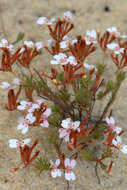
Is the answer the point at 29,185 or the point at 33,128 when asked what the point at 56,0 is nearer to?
the point at 33,128

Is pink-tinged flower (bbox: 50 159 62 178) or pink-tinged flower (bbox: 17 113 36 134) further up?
pink-tinged flower (bbox: 17 113 36 134)

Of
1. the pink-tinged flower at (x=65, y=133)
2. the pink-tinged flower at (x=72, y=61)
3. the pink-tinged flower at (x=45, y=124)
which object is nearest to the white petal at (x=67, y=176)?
the pink-tinged flower at (x=65, y=133)

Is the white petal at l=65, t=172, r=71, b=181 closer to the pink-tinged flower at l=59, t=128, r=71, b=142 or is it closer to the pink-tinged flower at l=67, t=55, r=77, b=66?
the pink-tinged flower at l=59, t=128, r=71, b=142

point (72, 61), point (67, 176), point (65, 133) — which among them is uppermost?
point (72, 61)

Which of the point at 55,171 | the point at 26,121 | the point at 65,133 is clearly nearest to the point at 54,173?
the point at 55,171

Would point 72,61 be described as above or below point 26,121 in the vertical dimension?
above

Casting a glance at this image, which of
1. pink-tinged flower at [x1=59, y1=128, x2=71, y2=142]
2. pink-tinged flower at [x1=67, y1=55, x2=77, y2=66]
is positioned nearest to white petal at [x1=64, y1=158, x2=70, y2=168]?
pink-tinged flower at [x1=59, y1=128, x2=71, y2=142]

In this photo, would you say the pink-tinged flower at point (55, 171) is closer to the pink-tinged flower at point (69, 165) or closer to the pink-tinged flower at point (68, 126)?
the pink-tinged flower at point (69, 165)

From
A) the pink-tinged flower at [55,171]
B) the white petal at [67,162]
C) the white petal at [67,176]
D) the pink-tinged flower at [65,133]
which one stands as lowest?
the white petal at [67,176]

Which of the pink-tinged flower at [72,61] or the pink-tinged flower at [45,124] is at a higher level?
the pink-tinged flower at [72,61]

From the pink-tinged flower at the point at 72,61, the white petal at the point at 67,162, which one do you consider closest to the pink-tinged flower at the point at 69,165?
the white petal at the point at 67,162

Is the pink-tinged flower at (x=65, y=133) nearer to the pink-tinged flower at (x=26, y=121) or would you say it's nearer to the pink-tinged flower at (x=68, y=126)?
the pink-tinged flower at (x=68, y=126)

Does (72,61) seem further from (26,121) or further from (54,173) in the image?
(54,173)
